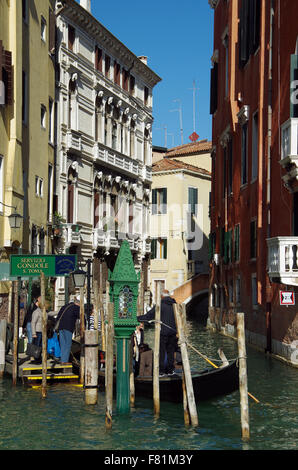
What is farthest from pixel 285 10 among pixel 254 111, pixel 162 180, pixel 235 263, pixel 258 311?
pixel 162 180

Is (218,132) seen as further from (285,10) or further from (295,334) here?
(295,334)

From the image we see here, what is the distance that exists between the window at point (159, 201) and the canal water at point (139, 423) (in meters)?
28.7

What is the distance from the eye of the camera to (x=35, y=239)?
71.2 ft

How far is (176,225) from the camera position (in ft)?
140

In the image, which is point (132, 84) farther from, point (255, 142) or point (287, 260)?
point (287, 260)

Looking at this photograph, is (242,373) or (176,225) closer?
(242,373)

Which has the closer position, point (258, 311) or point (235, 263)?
point (258, 311)

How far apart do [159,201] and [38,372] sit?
1163 inches

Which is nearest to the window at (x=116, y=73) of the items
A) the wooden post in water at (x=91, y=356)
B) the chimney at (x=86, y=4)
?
the chimney at (x=86, y=4)

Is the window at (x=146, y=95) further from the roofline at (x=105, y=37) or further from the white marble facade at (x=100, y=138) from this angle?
the roofline at (x=105, y=37)

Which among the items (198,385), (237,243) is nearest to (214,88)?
(237,243)

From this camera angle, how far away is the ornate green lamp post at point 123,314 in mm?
10609

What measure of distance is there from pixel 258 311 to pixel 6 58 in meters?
9.18

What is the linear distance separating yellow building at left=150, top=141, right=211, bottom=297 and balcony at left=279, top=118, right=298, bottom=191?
25758mm
